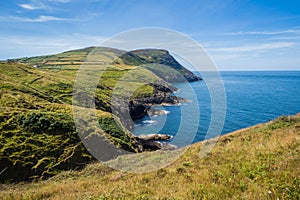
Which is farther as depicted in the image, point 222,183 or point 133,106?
point 133,106

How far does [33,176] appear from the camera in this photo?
79.7 feet

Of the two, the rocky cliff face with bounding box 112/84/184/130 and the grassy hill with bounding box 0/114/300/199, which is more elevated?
the grassy hill with bounding box 0/114/300/199

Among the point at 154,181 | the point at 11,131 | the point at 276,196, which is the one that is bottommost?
the point at 11,131

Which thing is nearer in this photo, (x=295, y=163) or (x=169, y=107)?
(x=295, y=163)

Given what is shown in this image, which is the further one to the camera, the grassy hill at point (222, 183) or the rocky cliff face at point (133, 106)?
the rocky cliff face at point (133, 106)

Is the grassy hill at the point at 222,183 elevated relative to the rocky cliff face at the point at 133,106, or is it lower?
elevated

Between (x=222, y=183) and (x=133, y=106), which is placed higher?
(x=222, y=183)

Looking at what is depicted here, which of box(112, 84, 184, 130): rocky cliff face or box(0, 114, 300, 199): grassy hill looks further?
box(112, 84, 184, 130): rocky cliff face

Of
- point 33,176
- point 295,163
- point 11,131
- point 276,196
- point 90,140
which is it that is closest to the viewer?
point 276,196

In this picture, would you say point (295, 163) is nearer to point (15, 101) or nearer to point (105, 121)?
point (105, 121)

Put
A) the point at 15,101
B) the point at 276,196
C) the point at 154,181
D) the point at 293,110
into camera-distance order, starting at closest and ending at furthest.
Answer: the point at 276,196
the point at 154,181
the point at 15,101
the point at 293,110

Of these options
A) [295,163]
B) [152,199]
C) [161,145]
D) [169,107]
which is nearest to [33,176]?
[152,199]

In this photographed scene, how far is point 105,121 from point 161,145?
15087 millimetres

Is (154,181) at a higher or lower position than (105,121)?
higher
